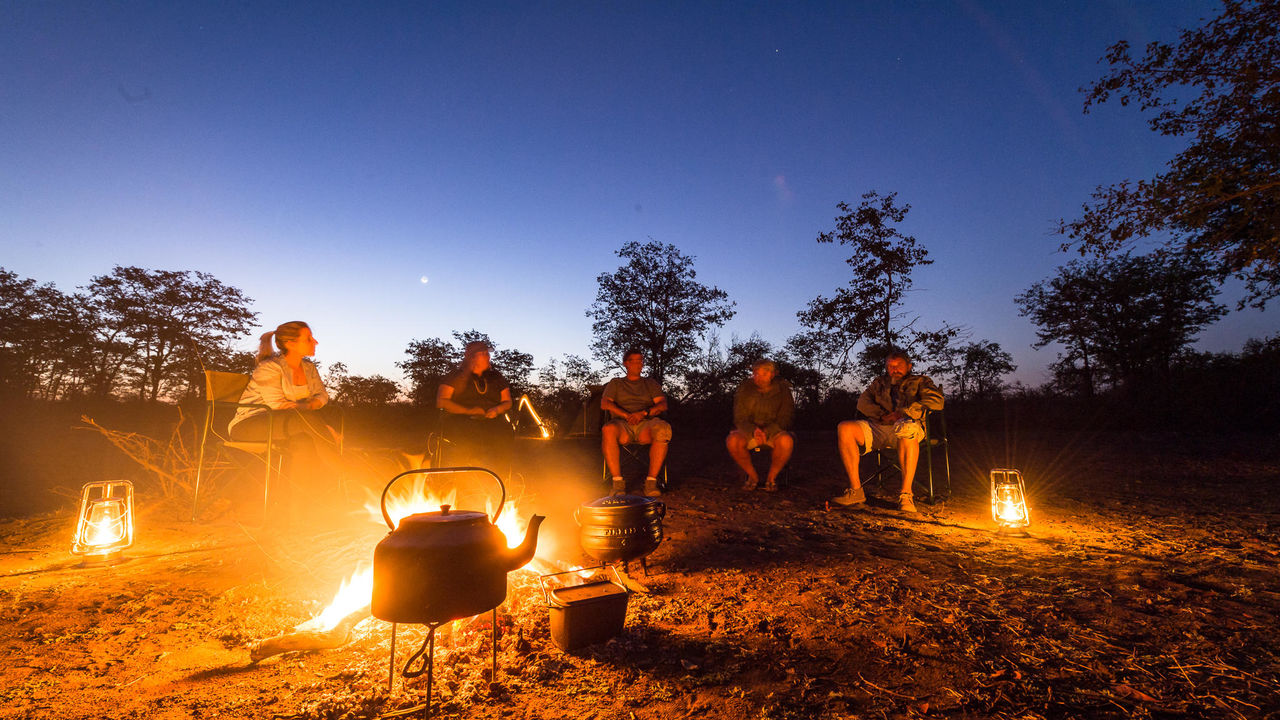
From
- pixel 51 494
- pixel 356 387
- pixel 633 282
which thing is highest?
pixel 633 282

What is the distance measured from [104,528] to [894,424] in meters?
5.77

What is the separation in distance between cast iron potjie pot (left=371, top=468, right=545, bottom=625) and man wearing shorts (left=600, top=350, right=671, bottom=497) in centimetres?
305

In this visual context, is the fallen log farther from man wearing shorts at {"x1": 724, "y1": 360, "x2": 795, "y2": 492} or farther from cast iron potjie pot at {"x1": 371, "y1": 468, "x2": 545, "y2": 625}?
man wearing shorts at {"x1": 724, "y1": 360, "x2": 795, "y2": 492}

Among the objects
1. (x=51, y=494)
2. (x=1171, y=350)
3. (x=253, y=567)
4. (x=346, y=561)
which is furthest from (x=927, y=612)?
(x=1171, y=350)

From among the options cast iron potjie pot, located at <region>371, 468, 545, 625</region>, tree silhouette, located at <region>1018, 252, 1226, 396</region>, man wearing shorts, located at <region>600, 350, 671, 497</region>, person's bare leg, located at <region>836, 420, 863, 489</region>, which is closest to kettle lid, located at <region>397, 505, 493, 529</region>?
cast iron potjie pot, located at <region>371, 468, 545, 625</region>

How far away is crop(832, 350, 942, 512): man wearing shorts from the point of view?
437cm

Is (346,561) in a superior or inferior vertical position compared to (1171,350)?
inferior

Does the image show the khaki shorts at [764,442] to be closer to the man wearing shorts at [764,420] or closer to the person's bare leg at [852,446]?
the man wearing shorts at [764,420]

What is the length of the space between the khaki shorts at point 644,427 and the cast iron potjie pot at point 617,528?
227cm

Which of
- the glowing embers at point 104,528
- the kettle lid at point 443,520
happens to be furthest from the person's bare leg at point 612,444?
the glowing embers at point 104,528

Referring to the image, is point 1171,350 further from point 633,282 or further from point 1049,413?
point 633,282

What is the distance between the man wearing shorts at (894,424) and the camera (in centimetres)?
437

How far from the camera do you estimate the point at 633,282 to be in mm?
19688

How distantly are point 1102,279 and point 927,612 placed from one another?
2995 centimetres
